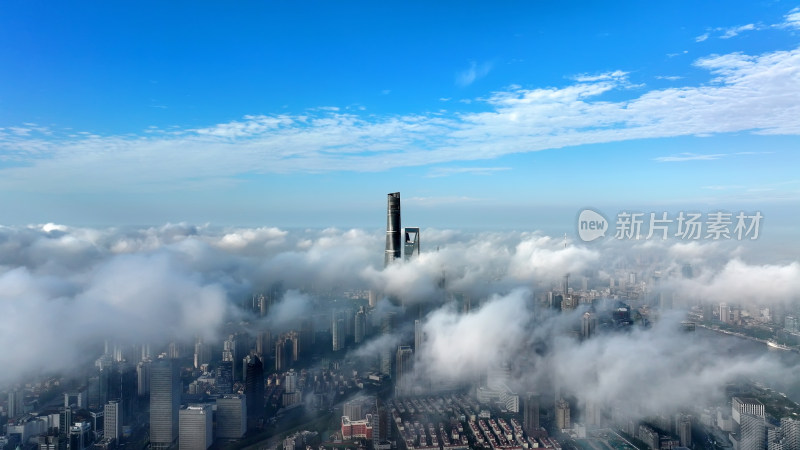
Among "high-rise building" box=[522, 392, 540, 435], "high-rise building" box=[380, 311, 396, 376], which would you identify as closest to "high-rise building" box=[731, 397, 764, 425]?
"high-rise building" box=[522, 392, 540, 435]

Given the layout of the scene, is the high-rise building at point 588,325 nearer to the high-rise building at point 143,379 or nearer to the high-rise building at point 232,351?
the high-rise building at point 232,351

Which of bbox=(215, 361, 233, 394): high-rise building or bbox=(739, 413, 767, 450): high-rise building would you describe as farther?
A: bbox=(215, 361, 233, 394): high-rise building

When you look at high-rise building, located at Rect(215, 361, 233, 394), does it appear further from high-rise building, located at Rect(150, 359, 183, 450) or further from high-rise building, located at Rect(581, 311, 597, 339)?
high-rise building, located at Rect(581, 311, 597, 339)

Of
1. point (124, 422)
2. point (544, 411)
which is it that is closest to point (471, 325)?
point (544, 411)

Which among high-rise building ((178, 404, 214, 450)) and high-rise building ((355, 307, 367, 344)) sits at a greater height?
high-rise building ((355, 307, 367, 344))

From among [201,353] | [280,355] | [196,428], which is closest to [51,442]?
[196,428]

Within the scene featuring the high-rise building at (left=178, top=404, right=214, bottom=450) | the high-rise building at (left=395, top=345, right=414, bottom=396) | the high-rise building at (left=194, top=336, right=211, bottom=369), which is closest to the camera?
the high-rise building at (left=178, top=404, right=214, bottom=450)
